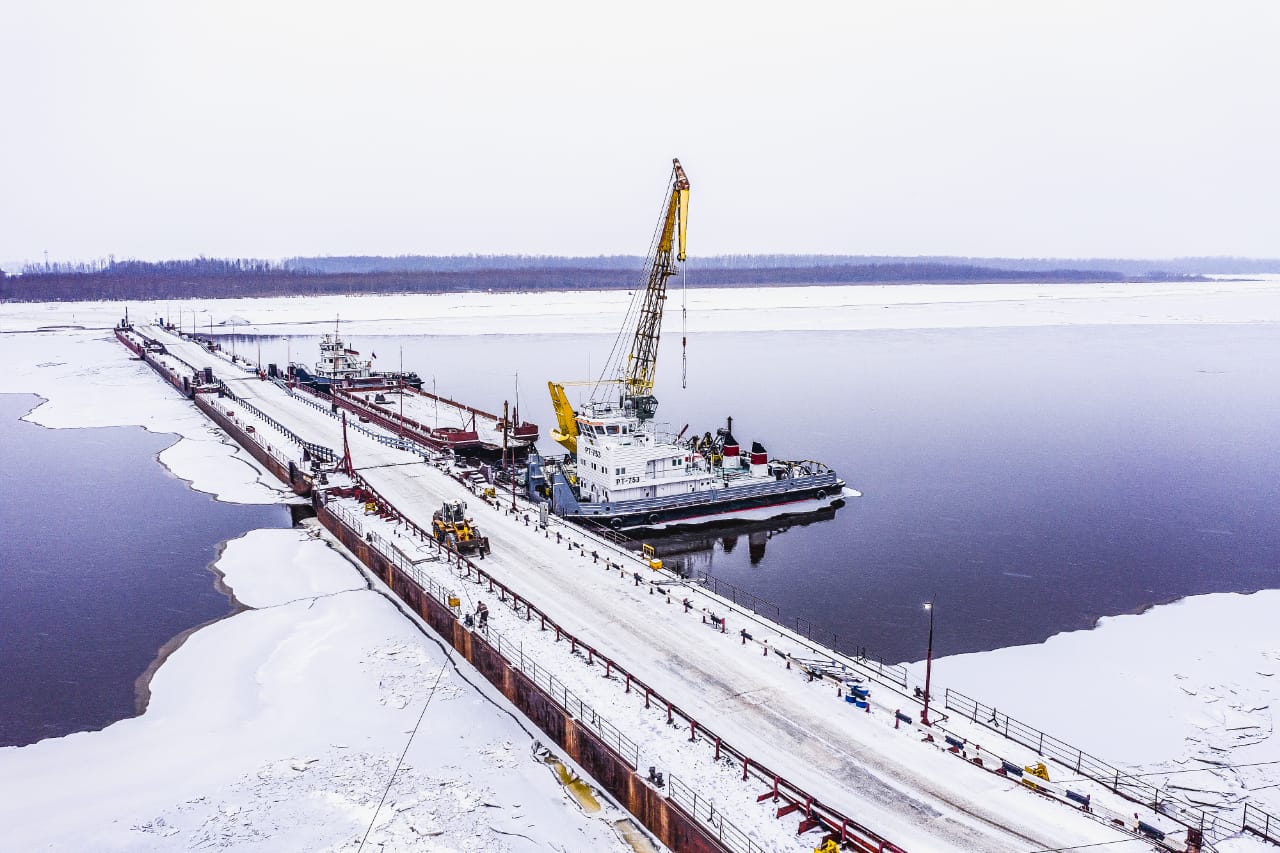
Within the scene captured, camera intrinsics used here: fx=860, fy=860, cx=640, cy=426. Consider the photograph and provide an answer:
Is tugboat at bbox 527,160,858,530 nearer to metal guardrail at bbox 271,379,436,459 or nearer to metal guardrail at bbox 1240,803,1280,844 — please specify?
metal guardrail at bbox 271,379,436,459

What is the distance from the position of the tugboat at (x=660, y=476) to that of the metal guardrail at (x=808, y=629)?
8.96 metres

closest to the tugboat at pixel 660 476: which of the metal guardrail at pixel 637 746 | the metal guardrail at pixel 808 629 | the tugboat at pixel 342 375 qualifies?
the metal guardrail at pixel 808 629

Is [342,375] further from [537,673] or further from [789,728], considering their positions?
[789,728]

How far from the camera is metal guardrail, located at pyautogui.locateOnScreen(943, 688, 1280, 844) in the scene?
19.5m

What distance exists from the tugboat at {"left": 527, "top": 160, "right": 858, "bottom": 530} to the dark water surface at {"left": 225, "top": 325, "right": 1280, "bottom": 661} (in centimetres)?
258

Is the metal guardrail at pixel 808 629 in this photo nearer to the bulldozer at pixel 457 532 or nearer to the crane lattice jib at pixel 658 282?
the bulldozer at pixel 457 532

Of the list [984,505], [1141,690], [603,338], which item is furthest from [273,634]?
[603,338]

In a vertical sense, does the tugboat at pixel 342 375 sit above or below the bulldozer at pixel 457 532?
above

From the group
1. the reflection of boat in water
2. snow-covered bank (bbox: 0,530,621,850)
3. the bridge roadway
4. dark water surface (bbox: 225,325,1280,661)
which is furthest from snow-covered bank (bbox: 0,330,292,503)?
the bridge roadway

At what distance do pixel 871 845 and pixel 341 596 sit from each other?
1026 inches

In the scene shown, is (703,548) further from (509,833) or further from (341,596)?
(509,833)

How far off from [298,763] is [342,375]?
253ft

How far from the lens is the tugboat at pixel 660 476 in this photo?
5016 cm

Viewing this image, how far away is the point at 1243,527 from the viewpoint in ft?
150
